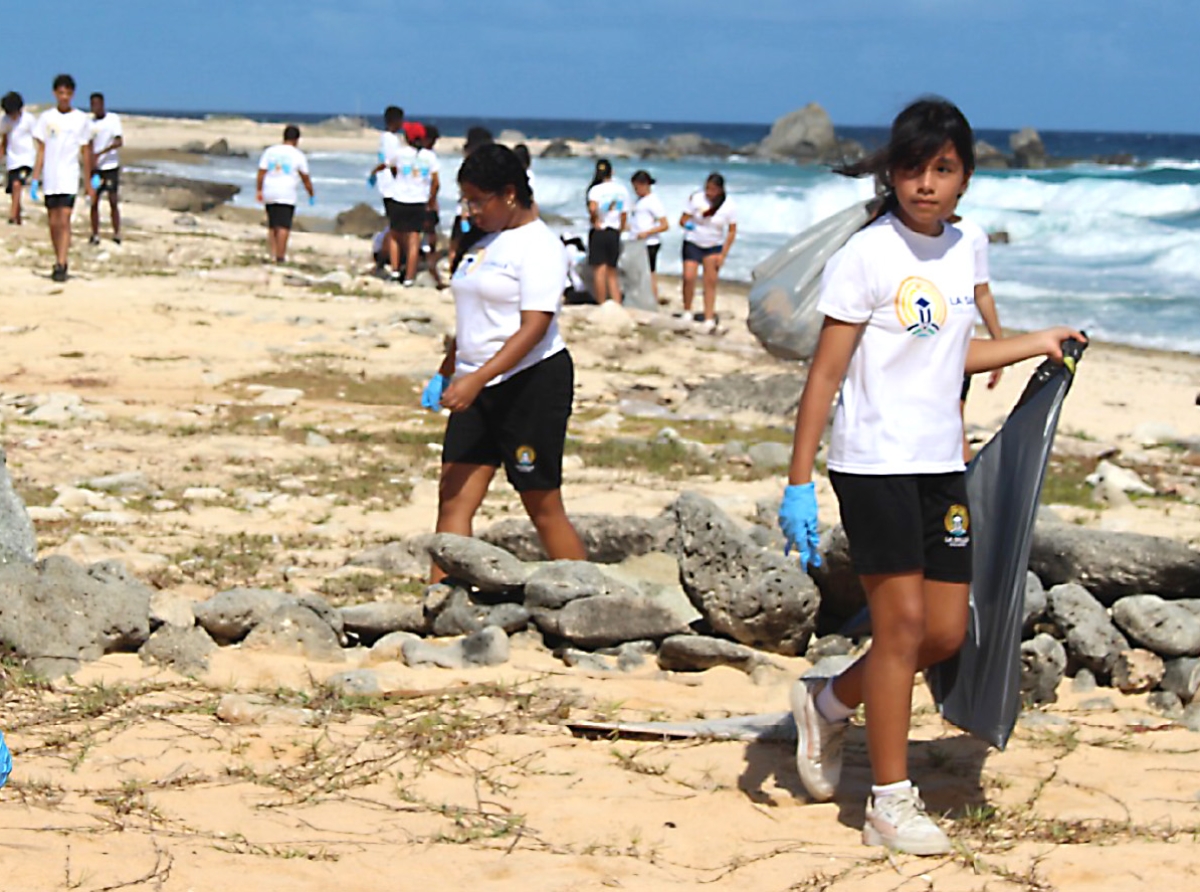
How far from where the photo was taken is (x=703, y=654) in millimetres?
5500

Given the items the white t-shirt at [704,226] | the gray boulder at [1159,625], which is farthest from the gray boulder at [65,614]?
the white t-shirt at [704,226]

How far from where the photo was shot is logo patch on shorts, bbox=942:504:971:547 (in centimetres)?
393

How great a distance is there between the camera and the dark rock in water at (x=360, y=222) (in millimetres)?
27062

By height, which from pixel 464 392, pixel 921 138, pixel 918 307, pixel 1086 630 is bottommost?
pixel 1086 630

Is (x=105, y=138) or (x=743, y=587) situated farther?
(x=105, y=138)

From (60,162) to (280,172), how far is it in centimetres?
315

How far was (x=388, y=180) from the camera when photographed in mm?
16484

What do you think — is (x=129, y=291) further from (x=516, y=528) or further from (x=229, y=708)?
(x=229, y=708)

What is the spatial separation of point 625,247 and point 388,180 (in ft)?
8.25

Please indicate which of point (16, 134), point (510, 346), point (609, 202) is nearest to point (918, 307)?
point (510, 346)

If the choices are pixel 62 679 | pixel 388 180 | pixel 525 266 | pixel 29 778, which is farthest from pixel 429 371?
pixel 29 778

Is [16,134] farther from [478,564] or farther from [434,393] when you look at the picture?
[478,564]

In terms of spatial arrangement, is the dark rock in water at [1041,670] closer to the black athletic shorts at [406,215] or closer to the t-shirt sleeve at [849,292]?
the t-shirt sleeve at [849,292]

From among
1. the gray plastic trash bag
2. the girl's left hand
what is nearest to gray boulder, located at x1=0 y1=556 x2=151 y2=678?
the girl's left hand
